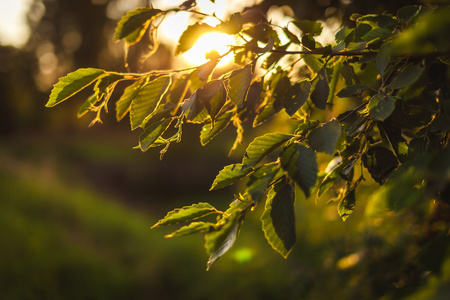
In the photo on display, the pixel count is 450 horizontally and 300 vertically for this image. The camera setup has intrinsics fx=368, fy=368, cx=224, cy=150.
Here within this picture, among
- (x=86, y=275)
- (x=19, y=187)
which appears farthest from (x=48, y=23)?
(x=86, y=275)

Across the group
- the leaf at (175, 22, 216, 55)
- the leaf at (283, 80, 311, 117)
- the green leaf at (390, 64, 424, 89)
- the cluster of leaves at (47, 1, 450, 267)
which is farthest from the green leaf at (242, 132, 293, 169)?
the leaf at (175, 22, 216, 55)

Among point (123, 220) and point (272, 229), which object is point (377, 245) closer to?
point (272, 229)

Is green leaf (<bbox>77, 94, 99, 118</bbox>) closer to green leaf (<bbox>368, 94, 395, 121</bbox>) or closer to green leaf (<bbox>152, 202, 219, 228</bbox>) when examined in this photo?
green leaf (<bbox>152, 202, 219, 228</bbox>)

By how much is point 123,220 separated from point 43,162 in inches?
270

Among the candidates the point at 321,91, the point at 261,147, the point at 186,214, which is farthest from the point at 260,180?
the point at 321,91

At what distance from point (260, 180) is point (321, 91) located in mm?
283

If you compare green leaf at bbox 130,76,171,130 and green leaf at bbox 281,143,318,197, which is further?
green leaf at bbox 130,76,171,130

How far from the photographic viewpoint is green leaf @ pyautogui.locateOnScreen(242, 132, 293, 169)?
0.66 metres

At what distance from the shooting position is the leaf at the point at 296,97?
76 cm

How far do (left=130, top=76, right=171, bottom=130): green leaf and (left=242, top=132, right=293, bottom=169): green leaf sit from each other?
0.25 meters

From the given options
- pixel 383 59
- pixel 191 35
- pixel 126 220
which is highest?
pixel 191 35

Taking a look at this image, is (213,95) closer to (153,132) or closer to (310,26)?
(153,132)

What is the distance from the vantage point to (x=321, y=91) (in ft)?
2.63

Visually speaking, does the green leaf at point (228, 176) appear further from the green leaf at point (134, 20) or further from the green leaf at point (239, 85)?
the green leaf at point (134, 20)
